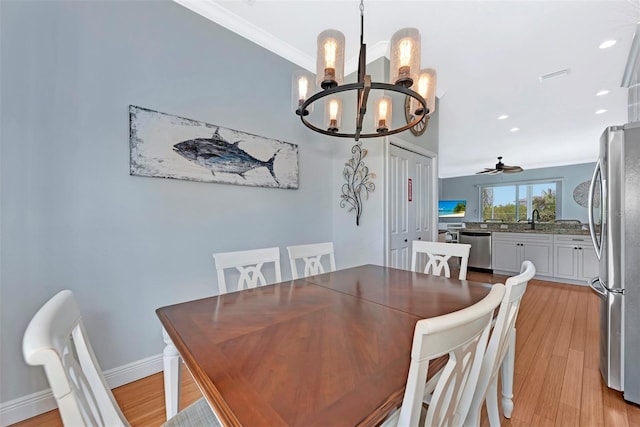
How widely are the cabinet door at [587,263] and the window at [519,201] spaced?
484cm

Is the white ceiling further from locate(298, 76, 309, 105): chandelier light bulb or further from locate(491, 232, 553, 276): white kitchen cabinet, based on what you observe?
locate(491, 232, 553, 276): white kitchen cabinet

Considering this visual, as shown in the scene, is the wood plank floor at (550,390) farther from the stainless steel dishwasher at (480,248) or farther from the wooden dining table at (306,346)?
the stainless steel dishwasher at (480,248)

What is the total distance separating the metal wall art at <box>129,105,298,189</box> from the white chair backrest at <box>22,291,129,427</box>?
52.1 inches

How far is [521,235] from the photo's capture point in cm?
476

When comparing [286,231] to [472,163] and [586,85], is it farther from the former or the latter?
[472,163]

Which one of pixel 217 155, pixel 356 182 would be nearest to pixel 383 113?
pixel 356 182

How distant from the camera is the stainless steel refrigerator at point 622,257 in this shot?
5.32 feet

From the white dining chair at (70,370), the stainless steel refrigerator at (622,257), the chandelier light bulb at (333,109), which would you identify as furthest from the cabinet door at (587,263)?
the white dining chair at (70,370)

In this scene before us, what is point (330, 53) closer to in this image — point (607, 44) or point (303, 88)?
point (303, 88)

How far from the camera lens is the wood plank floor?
1501mm

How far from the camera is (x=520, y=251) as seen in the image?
15.6 feet

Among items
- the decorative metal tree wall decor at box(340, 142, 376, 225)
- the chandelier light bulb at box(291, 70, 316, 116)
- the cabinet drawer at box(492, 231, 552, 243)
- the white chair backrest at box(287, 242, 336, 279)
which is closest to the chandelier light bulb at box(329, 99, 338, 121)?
the chandelier light bulb at box(291, 70, 316, 116)

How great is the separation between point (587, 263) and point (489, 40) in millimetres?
3895

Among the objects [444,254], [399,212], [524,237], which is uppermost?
[399,212]
